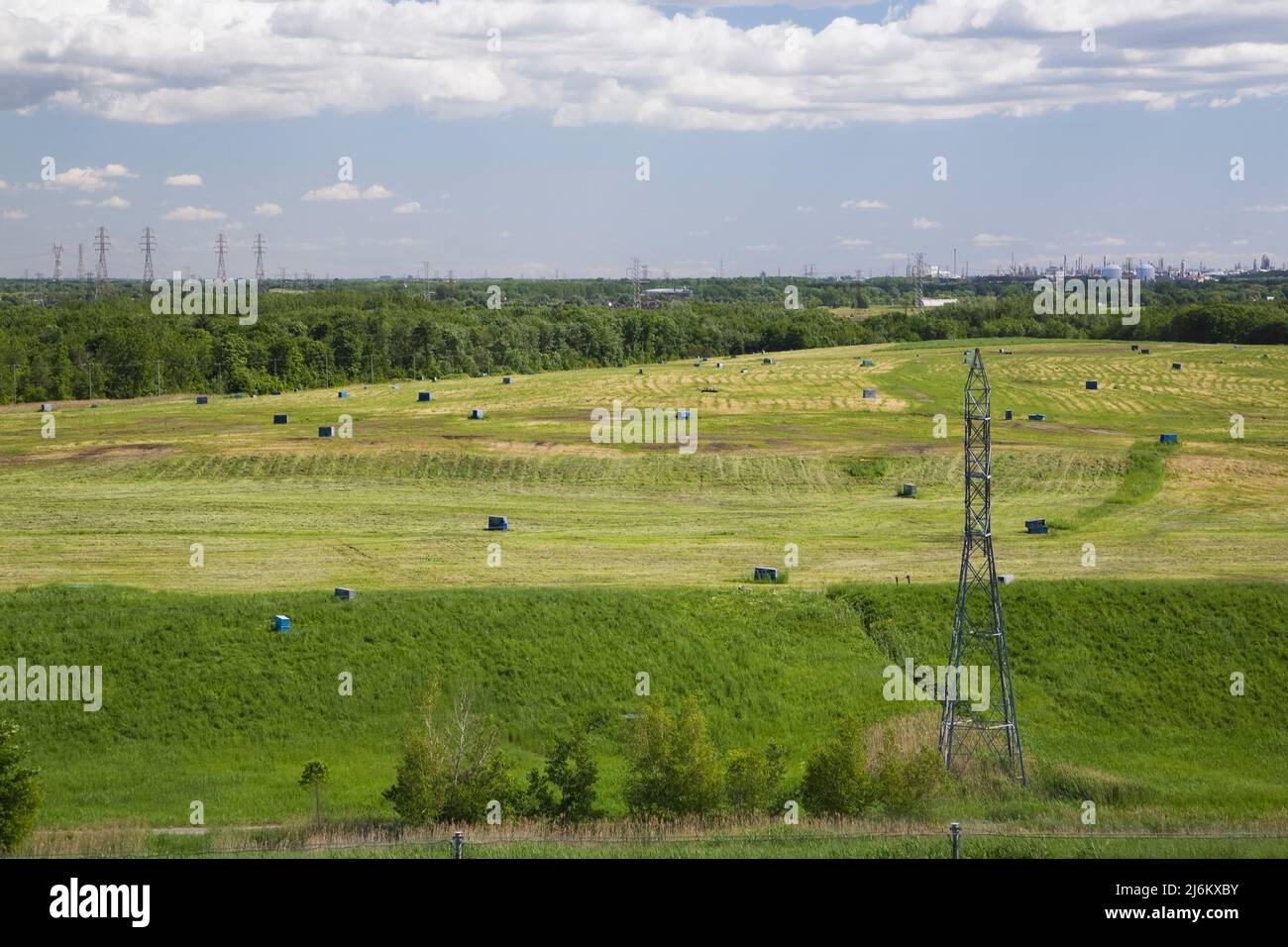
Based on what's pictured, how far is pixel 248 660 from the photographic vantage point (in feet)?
140

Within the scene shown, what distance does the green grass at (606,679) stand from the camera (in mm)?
35688

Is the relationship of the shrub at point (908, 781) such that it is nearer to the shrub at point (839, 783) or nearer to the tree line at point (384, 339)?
the shrub at point (839, 783)

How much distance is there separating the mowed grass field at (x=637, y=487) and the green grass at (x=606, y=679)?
147 inches

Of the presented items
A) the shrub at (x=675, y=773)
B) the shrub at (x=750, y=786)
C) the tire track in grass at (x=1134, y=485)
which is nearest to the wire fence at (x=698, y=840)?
the shrub at (x=675, y=773)

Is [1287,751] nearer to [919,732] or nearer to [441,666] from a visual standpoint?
[919,732]

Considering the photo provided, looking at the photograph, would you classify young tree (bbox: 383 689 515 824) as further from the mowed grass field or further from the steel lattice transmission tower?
the mowed grass field

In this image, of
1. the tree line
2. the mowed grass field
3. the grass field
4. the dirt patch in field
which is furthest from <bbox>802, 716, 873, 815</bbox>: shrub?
the tree line

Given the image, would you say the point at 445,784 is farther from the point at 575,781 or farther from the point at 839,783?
the point at 839,783

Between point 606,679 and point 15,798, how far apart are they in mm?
20233

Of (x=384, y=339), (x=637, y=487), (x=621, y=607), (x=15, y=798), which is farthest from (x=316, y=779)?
(x=384, y=339)

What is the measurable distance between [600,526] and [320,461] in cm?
2655

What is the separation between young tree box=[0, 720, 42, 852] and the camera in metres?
26.4

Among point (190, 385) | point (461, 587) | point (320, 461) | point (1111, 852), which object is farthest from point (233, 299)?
point (1111, 852)

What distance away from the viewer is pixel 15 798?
27000 mm
